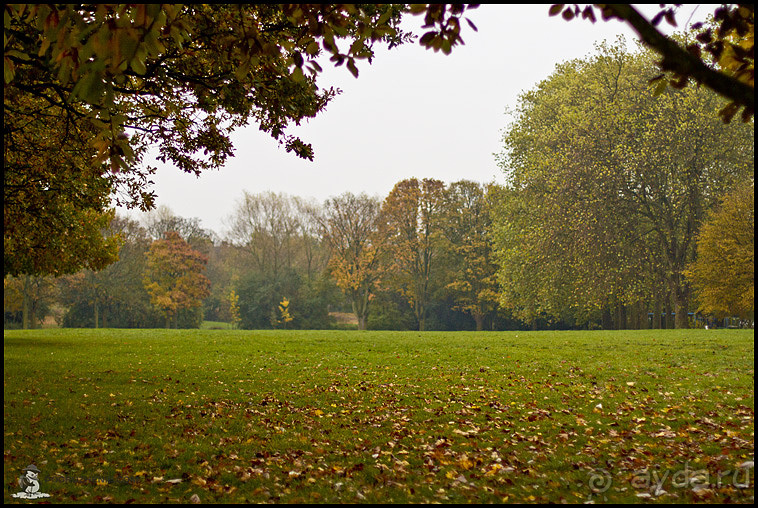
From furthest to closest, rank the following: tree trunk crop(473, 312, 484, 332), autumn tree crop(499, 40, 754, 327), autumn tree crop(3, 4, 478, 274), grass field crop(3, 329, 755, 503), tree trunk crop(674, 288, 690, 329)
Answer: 1. tree trunk crop(473, 312, 484, 332)
2. tree trunk crop(674, 288, 690, 329)
3. autumn tree crop(499, 40, 754, 327)
4. grass field crop(3, 329, 755, 503)
5. autumn tree crop(3, 4, 478, 274)

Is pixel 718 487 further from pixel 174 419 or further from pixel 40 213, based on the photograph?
pixel 40 213

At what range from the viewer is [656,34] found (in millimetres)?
3043

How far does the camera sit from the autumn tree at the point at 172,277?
42344 millimetres

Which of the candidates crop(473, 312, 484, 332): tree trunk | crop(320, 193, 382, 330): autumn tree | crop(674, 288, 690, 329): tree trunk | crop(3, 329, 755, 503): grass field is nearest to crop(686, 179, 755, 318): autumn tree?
crop(674, 288, 690, 329): tree trunk

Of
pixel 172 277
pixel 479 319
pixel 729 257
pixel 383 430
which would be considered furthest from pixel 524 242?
pixel 172 277

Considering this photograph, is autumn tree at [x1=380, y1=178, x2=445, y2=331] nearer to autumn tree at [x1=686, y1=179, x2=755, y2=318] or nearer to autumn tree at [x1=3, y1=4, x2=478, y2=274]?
autumn tree at [x1=686, y1=179, x2=755, y2=318]

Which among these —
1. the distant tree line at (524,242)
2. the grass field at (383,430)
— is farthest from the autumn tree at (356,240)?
the grass field at (383,430)

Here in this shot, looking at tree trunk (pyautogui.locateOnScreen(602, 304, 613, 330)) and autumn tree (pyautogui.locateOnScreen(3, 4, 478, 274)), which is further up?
autumn tree (pyautogui.locateOnScreen(3, 4, 478, 274))

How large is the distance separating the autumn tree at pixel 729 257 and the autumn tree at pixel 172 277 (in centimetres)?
3608

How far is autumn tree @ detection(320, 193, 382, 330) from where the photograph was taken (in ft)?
138

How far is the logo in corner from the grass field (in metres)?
0.07

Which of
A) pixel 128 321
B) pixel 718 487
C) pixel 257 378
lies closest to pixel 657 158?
pixel 257 378

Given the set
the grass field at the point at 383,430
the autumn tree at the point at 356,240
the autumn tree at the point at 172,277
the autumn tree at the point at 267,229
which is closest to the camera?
the grass field at the point at 383,430

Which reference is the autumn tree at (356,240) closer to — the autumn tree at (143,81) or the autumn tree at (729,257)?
the autumn tree at (729,257)
